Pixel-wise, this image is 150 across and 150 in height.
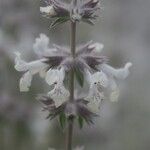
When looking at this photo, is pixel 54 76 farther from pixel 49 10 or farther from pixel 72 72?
pixel 49 10

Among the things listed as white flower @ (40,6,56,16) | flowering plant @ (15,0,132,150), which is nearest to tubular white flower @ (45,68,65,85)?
flowering plant @ (15,0,132,150)

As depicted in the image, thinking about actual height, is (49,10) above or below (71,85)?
above

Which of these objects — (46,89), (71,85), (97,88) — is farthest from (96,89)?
(46,89)

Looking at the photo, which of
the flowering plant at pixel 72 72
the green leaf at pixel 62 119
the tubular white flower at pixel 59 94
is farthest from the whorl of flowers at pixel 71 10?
the green leaf at pixel 62 119

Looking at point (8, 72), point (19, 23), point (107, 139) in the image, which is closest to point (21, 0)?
point (19, 23)

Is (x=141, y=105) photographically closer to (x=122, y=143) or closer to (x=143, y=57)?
(x=122, y=143)

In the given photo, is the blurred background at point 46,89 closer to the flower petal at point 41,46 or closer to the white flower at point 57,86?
the flower petal at point 41,46

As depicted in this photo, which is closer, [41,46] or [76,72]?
[76,72]
